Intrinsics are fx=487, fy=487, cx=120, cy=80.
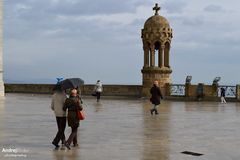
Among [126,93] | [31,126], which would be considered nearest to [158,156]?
[31,126]

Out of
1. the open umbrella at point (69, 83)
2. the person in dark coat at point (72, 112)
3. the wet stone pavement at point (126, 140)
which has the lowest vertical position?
the wet stone pavement at point (126, 140)

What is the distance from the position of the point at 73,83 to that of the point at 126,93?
29.8 metres

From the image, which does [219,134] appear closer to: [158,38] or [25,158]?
[25,158]

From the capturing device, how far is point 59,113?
11.2 meters

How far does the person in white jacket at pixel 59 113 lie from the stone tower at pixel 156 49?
2588 centimetres

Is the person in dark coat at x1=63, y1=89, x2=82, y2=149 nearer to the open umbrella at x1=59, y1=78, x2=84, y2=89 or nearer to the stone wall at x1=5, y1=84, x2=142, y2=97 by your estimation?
the open umbrella at x1=59, y1=78, x2=84, y2=89

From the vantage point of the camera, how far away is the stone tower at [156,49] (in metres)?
37.1

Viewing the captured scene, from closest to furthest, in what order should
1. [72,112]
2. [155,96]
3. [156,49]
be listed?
[72,112], [155,96], [156,49]

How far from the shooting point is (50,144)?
11.7 m

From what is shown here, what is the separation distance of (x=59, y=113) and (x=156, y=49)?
90.1 ft

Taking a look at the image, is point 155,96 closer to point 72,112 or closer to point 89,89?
point 72,112

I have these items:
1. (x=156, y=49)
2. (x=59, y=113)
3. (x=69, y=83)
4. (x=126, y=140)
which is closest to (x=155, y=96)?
(x=126, y=140)

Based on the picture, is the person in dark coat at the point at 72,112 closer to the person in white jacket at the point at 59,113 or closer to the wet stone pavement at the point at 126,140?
the person in white jacket at the point at 59,113

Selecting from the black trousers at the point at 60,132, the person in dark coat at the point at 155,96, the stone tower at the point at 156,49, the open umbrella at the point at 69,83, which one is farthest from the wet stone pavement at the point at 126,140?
the stone tower at the point at 156,49
